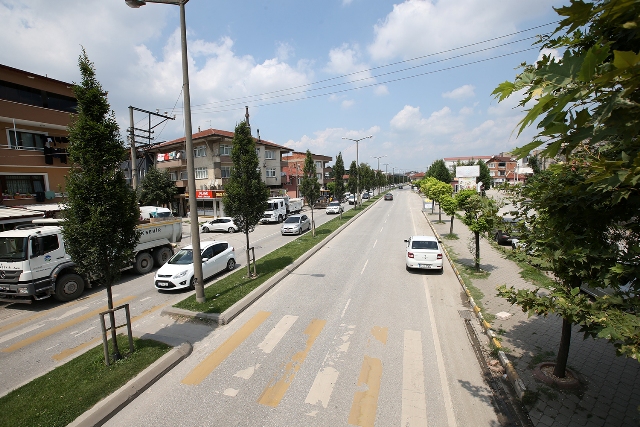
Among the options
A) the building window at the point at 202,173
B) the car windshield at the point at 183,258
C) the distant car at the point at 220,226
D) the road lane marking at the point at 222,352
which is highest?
the building window at the point at 202,173

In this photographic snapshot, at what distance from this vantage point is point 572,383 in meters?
5.81

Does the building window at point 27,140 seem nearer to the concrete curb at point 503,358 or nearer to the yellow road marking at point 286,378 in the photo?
the yellow road marking at point 286,378

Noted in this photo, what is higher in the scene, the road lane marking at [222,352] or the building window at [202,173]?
the building window at [202,173]

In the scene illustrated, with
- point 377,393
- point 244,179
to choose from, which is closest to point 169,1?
point 244,179

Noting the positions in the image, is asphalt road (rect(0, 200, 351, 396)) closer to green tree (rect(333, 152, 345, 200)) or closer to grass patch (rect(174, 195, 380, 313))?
grass patch (rect(174, 195, 380, 313))

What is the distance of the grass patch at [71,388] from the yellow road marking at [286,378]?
2944mm

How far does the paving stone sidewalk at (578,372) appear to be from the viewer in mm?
5098

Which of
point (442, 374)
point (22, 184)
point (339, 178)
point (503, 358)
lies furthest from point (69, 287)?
point (339, 178)

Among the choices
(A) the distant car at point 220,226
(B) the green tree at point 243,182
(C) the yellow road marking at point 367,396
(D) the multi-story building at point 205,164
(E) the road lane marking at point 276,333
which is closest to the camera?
(C) the yellow road marking at point 367,396

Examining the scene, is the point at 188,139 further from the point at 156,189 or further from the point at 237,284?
the point at 156,189

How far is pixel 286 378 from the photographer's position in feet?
20.9

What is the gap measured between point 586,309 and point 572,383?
3742mm

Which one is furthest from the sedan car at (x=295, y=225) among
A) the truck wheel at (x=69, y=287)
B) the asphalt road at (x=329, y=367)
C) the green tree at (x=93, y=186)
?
the green tree at (x=93, y=186)

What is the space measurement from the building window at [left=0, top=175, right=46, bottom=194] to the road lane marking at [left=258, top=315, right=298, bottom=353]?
72.8 ft
